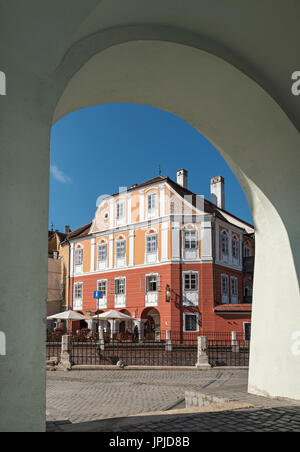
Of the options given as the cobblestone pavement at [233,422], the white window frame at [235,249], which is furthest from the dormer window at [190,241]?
the cobblestone pavement at [233,422]

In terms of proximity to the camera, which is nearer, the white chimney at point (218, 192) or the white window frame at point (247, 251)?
the white window frame at point (247, 251)

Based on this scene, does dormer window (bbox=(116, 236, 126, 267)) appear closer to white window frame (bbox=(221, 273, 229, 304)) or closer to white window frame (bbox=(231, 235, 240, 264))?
white window frame (bbox=(221, 273, 229, 304))

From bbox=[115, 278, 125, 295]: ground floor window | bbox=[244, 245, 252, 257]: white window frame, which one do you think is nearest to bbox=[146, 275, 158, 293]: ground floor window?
bbox=[115, 278, 125, 295]: ground floor window

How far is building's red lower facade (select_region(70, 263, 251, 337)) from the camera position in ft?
92.1

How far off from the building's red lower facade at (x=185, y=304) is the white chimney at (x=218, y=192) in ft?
25.5

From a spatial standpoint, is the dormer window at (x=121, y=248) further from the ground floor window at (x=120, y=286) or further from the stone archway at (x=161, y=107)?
the stone archway at (x=161, y=107)

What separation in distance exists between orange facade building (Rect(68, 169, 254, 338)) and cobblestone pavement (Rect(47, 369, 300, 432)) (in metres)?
12.4

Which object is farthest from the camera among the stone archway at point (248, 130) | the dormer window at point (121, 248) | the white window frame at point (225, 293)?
the dormer window at point (121, 248)

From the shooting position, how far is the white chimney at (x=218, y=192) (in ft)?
120

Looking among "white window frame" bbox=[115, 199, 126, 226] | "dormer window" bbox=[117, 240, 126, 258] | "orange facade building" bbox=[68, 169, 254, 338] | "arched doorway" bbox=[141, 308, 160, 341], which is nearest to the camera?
"orange facade building" bbox=[68, 169, 254, 338]

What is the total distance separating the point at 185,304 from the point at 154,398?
1860cm

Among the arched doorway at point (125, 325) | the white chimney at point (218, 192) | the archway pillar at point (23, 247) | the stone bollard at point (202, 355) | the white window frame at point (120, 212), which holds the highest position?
the white chimney at point (218, 192)

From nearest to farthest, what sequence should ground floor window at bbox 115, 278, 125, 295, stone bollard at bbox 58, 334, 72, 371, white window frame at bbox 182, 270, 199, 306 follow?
stone bollard at bbox 58, 334, 72, 371
white window frame at bbox 182, 270, 199, 306
ground floor window at bbox 115, 278, 125, 295
